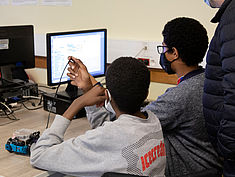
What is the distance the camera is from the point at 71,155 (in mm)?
1313

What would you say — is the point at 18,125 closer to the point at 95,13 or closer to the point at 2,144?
the point at 2,144

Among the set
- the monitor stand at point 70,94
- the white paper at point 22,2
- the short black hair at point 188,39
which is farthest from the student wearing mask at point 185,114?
the white paper at point 22,2

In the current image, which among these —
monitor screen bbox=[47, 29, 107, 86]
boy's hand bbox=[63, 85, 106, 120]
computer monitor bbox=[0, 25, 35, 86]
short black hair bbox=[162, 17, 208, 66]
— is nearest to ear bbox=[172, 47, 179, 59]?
short black hair bbox=[162, 17, 208, 66]

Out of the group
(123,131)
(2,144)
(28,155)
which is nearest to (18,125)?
(2,144)

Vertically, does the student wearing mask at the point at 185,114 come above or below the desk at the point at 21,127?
above

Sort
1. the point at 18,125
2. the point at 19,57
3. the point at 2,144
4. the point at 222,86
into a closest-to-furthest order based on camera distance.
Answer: the point at 222,86 < the point at 2,144 < the point at 18,125 < the point at 19,57

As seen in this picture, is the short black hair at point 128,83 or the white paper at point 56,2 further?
the white paper at point 56,2

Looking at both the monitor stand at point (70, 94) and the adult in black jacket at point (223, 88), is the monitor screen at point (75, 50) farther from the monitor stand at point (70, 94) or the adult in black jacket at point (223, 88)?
the adult in black jacket at point (223, 88)

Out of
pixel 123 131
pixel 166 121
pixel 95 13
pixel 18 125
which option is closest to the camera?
pixel 123 131

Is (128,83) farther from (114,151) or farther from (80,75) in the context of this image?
(80,75)

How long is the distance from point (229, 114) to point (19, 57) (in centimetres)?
158

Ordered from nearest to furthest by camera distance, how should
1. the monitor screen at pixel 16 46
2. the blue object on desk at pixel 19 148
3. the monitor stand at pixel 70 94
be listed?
the blue object on desk at pixel 19 148
the monitor stand at pixel 70 94
the monitor screen at pixel 16 46

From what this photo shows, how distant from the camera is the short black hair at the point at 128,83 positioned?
1.33 meters

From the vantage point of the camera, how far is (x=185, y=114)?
163 centimetres
